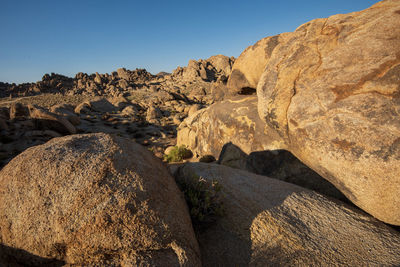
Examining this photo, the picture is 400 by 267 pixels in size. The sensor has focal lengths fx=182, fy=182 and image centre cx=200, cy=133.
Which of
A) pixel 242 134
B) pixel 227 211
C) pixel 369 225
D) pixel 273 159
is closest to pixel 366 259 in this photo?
pixel 369 225

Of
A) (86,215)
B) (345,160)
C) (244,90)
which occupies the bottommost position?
(345,160)

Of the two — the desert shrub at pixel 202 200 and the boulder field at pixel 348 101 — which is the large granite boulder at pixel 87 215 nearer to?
the desert shrub at pixel 202 200

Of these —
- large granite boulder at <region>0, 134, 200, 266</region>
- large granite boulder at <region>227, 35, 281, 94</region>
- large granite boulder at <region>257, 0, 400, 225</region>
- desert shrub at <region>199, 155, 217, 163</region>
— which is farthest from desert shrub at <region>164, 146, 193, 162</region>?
large granite boulder at <region>0, 134, 200, 266</region>

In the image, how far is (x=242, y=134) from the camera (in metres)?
6.01

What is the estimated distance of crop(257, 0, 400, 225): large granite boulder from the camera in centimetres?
282

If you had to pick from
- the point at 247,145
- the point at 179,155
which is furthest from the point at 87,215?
the point at 179,155

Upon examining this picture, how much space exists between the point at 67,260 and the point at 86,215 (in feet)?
1.70

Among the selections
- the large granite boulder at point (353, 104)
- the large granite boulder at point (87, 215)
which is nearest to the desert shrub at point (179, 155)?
the large granite boulder at point (353, 104)

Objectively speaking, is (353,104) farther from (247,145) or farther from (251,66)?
(251,66)

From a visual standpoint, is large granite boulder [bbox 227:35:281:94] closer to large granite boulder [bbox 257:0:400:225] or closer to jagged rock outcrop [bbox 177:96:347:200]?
jagged rock outcrop [bbox 177:96:347:200]

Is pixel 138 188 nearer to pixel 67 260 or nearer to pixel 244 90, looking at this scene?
pixel 67 260

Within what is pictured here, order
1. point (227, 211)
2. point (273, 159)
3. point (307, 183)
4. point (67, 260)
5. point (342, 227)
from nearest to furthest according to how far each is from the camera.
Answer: point (67, 260)
point (342, 227)
point (227, 211)
point (307, 183)
point (273, 159)

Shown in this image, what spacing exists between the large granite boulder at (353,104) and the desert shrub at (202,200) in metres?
2.05

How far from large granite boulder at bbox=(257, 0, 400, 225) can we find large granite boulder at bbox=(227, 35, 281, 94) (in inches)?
70.5
